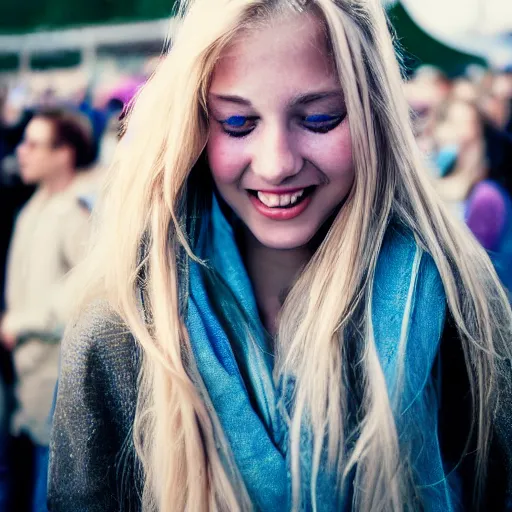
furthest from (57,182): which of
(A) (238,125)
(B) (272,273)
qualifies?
(A) (238,125)

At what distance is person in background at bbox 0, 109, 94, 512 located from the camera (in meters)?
2.24

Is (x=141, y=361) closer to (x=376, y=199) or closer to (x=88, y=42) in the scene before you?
(x=376, y=199)

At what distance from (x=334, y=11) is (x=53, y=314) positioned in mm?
1560

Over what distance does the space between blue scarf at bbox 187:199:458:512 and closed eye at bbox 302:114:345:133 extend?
27 centimetres

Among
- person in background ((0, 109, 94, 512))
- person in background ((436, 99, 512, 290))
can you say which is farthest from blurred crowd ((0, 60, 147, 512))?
person in background ((436, 99, 512, 290))

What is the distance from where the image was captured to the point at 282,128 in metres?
1.04

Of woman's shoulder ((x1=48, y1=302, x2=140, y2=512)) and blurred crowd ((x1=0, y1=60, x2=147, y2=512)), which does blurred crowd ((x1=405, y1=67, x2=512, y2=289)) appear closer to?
woman's shoulder ((x1=48, y1=302, x2=140, y2=512))

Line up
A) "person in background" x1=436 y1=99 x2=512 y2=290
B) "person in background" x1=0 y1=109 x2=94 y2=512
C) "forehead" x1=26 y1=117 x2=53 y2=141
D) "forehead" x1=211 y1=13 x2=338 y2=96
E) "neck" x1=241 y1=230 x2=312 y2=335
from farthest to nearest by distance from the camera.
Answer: "forehead" x1=26 y1=117 x2=53 y2=141
"person in background" x1=436 y1=99 x2=512 y2=290
"person in background" x1=0 y1=109 x2=94 y2=512
"neck" x1=241 y1=230 x2=312 y2=335
"forehead" x1=211 y1=13 x2=338 y2=96

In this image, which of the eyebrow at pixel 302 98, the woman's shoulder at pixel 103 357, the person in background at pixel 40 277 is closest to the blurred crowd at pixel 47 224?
the person in background at pixel 40 277

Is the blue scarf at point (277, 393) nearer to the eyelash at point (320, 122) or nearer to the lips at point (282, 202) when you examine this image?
the lips at point (282, 202)

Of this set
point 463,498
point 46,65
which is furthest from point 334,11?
point 46,65

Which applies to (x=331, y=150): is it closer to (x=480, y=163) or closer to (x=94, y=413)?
(x=94, y=413)

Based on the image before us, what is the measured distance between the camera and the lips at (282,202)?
1.09 metres

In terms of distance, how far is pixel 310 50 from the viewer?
3.38ft
